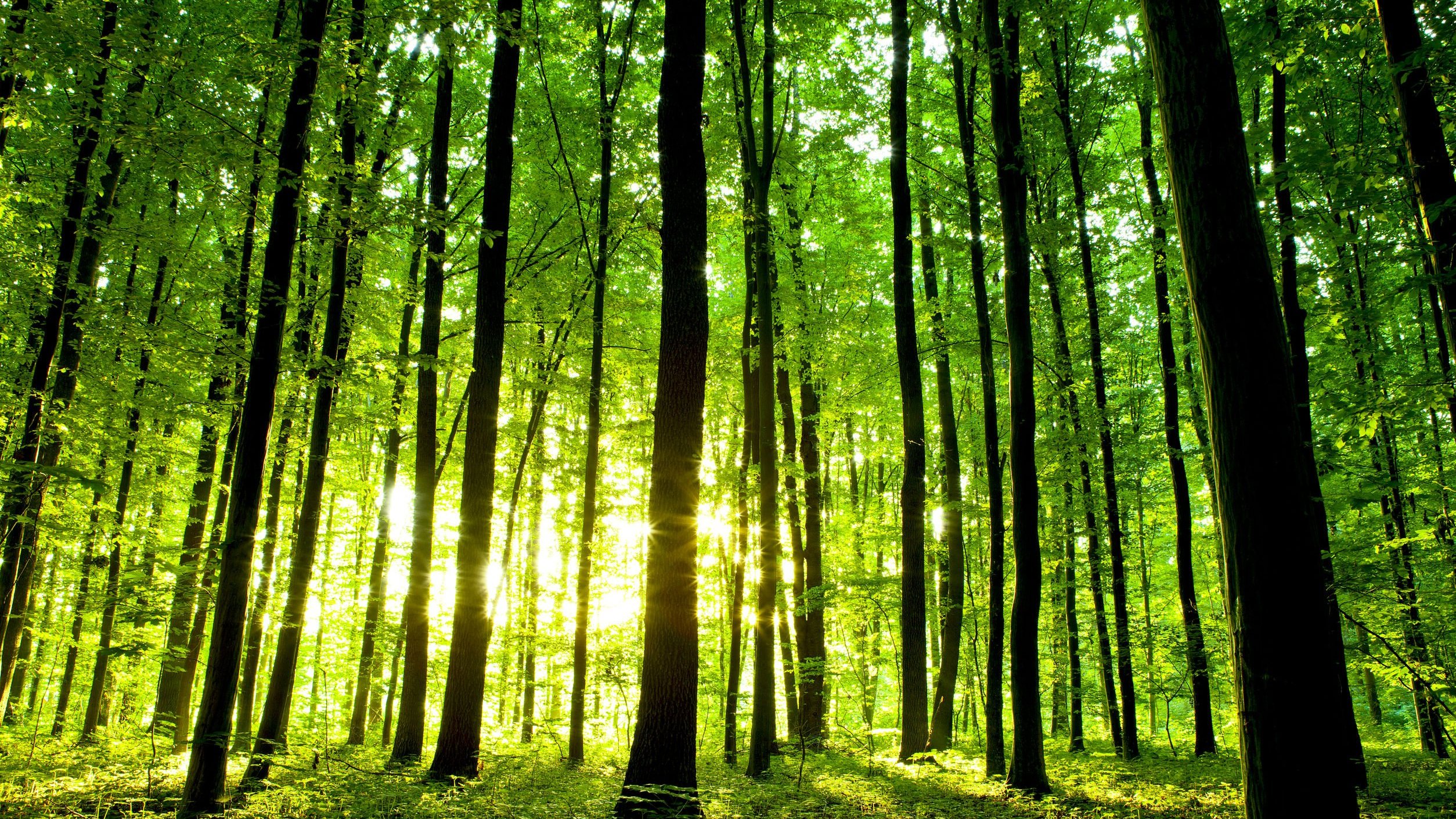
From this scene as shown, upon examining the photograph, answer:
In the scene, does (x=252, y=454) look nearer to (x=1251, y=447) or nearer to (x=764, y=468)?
(x=764, y=468)

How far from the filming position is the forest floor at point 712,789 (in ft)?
20.2

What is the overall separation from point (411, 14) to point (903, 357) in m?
7.57

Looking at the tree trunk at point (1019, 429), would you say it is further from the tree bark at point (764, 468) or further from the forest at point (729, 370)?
the tree bark at point (764, 468)

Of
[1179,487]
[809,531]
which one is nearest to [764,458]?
[809,531]

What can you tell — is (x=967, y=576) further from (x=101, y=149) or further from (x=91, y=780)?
(x=101, y=149)

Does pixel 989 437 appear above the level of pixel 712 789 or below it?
above

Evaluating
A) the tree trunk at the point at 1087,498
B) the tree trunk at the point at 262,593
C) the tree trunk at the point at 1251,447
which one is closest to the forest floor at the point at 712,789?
the tree trunk at the point at 262,593

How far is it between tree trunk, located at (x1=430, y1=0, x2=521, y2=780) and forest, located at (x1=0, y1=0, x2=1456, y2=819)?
0.18ft

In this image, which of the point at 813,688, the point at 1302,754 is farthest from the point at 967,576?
the point at 1302,754

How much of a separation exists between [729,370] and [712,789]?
9150 millimetres

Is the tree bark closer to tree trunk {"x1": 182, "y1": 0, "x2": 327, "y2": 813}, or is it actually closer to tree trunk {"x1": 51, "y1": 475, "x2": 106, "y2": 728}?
tree trunk {"x1": 182, "y1": 0, "x2": 327, "y2": 813}

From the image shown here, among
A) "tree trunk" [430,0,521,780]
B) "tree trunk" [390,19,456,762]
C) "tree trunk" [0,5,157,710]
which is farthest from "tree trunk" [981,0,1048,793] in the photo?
"tree trunk" [0,5,157,710]

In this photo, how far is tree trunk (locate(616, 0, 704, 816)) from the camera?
554 centimetres

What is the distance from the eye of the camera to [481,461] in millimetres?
8727
